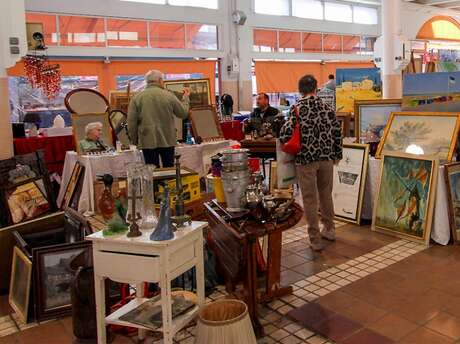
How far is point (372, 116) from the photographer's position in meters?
5.14

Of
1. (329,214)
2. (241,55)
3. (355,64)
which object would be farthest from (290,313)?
(355,64)

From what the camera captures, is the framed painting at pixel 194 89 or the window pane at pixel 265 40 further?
the window pane at pixel 265 40

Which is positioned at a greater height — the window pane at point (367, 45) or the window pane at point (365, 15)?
the window pane at point (365, 15)

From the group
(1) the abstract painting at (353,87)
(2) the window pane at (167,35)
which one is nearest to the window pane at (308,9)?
(2) the window pane at (167,35)

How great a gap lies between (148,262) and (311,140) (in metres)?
2.10

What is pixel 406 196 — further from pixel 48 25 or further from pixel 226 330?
pixel 48 25

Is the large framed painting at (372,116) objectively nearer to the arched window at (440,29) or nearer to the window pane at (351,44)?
the window pane at (351,44)

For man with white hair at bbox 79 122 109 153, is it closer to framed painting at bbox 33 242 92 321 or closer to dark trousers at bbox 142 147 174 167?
dark trousers at bbox 142 147 174 167

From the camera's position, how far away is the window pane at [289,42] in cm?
1169

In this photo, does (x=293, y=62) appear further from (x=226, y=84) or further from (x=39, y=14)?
(x=39, y=14)

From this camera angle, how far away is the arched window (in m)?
15.0

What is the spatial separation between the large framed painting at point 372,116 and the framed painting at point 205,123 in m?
2.40

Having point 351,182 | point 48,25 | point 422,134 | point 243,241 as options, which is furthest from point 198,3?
point 243,241

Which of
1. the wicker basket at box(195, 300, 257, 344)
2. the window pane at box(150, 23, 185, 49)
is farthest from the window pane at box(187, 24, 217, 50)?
the wicker basket at box(195, 300, 257, 344)
